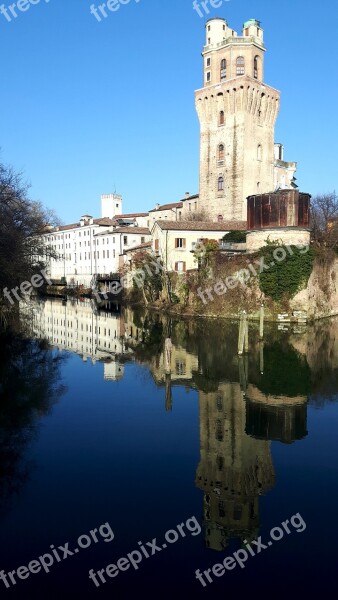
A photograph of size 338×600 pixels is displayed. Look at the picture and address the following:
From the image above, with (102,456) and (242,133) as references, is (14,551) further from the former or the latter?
(242,133)

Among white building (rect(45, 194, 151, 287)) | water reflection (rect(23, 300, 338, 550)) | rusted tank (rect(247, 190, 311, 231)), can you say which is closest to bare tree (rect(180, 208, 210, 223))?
white building (rect(45, 194, 151, 287))

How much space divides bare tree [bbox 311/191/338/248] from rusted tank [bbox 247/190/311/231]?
6.76 meters

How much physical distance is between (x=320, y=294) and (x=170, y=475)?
29.7 metres

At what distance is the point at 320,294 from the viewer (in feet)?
120

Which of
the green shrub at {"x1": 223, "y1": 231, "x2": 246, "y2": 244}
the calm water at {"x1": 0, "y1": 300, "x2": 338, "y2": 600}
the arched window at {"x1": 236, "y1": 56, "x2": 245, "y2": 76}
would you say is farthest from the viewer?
the arched window at {"x1": 236, "y1": 56, "x2": 245, "y2": 76}

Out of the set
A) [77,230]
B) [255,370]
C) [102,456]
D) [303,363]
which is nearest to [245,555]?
[102,456]

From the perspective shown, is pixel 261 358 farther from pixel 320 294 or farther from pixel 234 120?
pixel 234 120

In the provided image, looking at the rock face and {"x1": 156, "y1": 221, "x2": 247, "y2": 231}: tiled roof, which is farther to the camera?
{"x1": 156, "y1": 221, "x2": 247, "y2": 231}: tiled roof

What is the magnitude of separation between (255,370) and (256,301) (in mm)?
15932

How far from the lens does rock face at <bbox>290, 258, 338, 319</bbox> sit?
3328 centimetres

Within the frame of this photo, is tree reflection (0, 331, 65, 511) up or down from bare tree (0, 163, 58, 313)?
down

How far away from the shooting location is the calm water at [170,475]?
6.68 m

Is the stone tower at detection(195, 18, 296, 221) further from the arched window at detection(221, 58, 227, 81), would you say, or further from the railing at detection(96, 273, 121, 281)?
the railing at detection(96, 273, 121, 281)

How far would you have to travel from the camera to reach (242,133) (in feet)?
169
